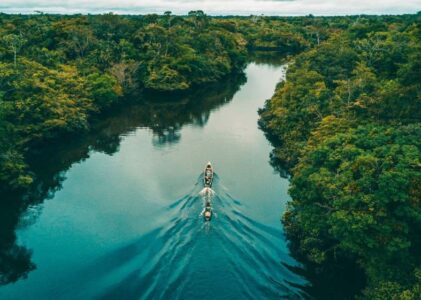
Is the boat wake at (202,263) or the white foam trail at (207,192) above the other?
the white foam trail at (207,192)

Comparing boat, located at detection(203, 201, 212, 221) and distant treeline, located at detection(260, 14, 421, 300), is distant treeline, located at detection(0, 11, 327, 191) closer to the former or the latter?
boat, located at detection(203, 201, 212, 221)

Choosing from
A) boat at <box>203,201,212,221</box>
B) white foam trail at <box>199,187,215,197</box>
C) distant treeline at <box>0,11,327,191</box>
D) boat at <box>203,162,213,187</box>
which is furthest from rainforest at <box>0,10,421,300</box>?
boat at <box>203,162,213,187</box>

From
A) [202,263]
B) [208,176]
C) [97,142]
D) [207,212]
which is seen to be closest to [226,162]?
[208,176]

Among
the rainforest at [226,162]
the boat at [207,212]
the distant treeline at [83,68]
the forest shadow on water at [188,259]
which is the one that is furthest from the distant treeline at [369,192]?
the distant treeline at [83,68]

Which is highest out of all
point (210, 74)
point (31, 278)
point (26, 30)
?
point (26, 30)

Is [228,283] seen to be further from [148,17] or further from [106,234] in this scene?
[148,17]

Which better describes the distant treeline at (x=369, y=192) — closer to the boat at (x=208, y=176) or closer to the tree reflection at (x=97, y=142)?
the boat at (x=208, y=176)

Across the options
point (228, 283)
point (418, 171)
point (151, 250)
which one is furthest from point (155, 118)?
point (418, 171)
